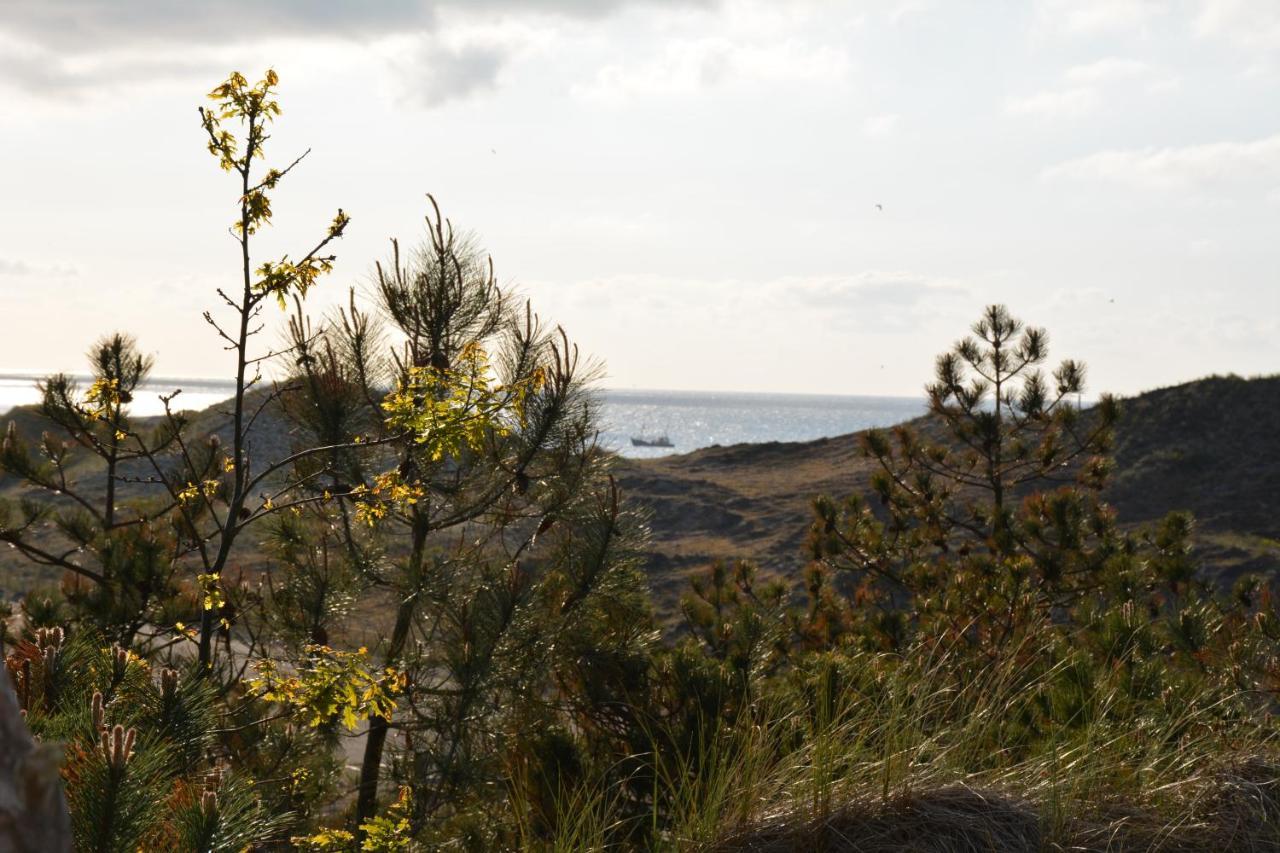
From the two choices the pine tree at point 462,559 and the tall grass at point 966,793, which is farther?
the pine tree at point 462,559

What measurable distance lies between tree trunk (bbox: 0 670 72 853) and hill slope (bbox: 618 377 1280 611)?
652 inches

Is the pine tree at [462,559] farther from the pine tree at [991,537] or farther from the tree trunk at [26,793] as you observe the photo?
the tree trunk at [26,793]

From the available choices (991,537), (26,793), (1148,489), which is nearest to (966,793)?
(26,793)

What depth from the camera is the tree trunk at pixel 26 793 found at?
1425 mm

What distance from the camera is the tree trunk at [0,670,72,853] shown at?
4.67 feet

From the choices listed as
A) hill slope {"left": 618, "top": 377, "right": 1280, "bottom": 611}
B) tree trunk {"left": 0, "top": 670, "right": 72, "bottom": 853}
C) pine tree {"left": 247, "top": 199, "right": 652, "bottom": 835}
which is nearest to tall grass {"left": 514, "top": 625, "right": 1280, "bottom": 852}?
pine tree {"left": 247, "top": 199, "right": 652, "bottom": 835}

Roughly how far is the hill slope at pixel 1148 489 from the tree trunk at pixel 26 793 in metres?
16.6

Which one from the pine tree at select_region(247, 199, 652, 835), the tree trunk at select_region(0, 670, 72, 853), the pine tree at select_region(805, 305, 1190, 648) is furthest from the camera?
the pine tree at select_region(805, 305, 1190, 648)

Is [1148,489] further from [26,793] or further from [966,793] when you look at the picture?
[26,793]

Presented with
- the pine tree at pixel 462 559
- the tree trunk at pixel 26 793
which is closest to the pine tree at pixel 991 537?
the pine tree at pixel 462 559

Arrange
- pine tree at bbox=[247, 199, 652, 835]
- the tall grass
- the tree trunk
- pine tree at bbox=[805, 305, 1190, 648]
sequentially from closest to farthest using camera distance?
the tree trunk, the tall grass, pine tree at bbox=[247, 199, 652, 835], pine tree at bbox=[805, 305, 1190, 648]

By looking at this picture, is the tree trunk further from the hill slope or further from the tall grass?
the hill slope

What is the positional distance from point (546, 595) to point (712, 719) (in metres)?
1.63

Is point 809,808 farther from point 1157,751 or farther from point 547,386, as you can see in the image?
point 547,386
